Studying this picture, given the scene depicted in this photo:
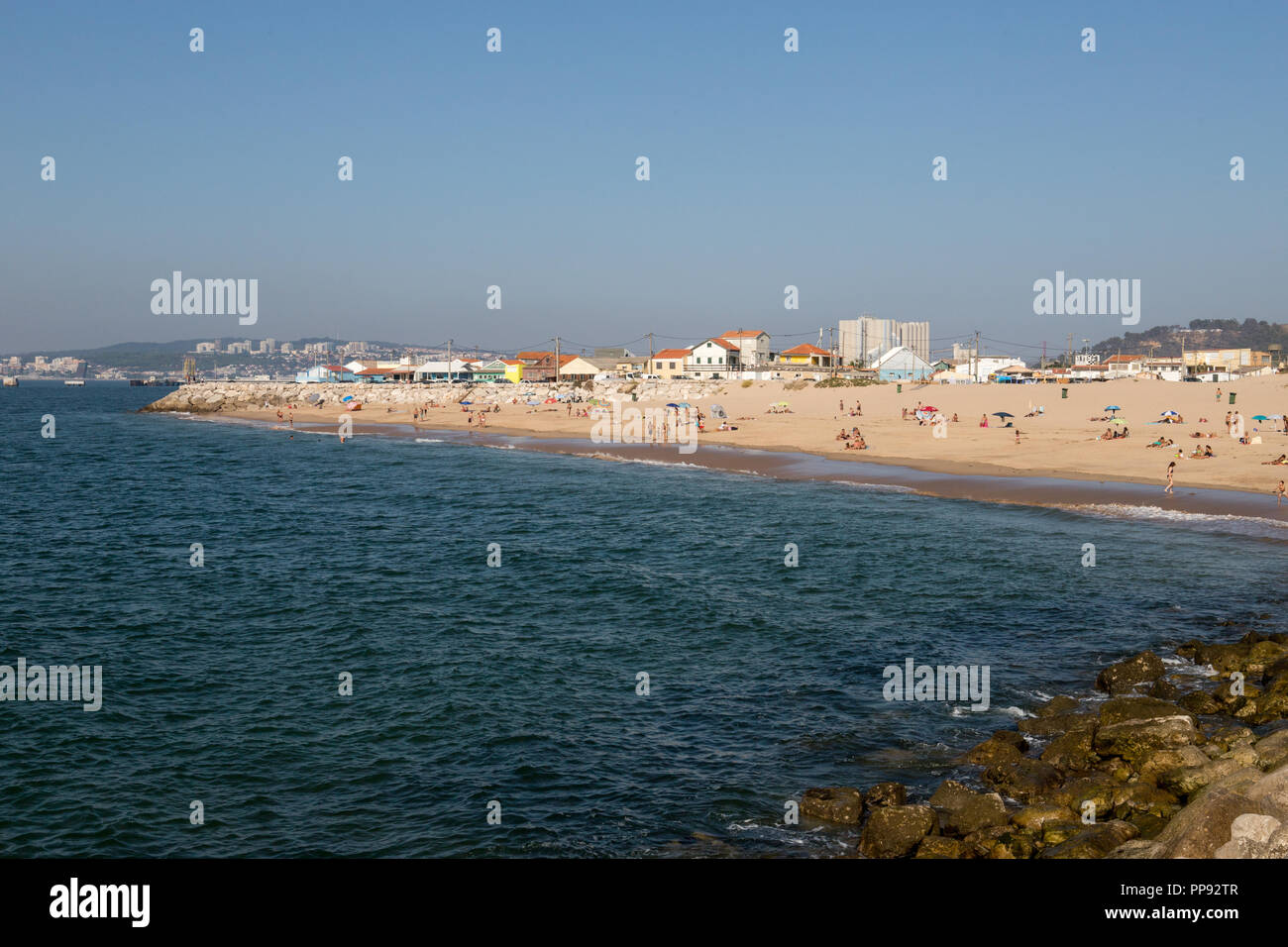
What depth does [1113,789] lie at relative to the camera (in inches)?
560

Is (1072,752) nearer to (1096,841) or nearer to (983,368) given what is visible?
(1096,841)

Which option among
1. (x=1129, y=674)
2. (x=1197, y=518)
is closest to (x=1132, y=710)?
(x=1129, y=674)

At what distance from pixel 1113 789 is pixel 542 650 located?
13.4 meters

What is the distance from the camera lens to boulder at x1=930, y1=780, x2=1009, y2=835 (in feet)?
44.1

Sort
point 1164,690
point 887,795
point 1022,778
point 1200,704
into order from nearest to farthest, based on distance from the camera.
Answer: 1. point 887,795
2. point 1022,778
3. point 1200,704
4. point 1164,690

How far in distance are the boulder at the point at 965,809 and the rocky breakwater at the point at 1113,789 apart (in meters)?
0.02

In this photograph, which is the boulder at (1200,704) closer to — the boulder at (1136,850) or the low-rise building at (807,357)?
the boulder at (1136,850)

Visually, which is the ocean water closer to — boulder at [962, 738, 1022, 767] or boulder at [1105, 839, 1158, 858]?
boulder at [962, 738, 1022, 767]

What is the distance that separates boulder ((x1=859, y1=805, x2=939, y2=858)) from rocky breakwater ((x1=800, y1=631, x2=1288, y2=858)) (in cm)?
1

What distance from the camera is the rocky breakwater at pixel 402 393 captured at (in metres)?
123

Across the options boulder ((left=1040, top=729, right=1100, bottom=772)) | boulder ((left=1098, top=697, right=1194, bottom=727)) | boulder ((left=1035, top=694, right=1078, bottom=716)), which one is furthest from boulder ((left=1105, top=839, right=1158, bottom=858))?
boulder ((left=1035, top=694, right=1078, bottom=716))

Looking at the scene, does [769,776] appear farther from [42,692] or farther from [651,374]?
[651,374]
